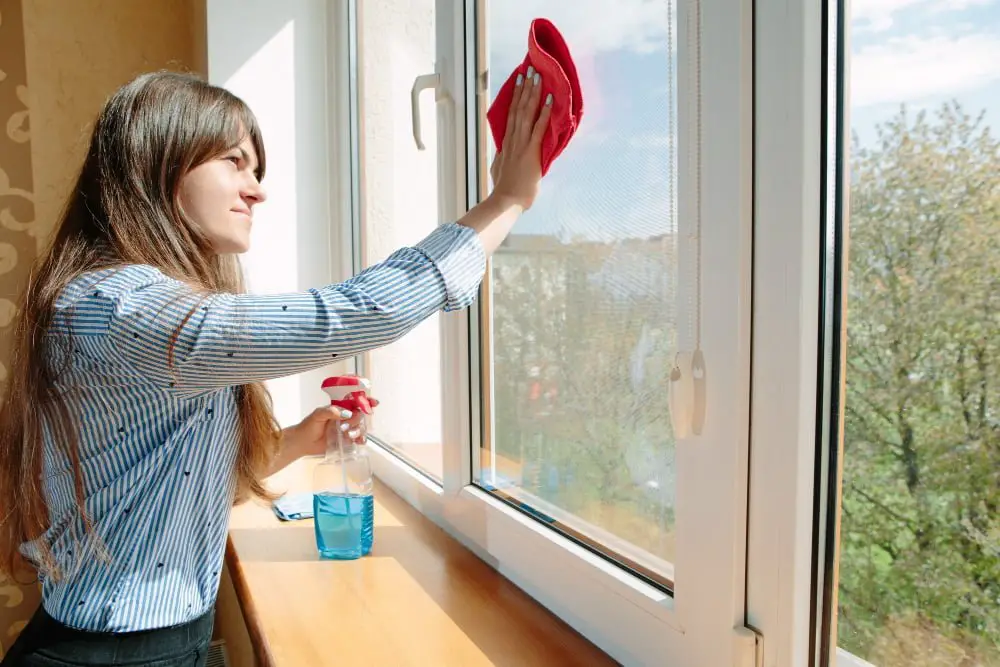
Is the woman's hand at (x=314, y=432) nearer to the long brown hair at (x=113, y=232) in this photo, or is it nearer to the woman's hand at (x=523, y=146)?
the long brown hair at (x=113, y=232)

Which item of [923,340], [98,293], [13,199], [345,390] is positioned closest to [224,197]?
[98,293]

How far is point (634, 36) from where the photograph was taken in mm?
768

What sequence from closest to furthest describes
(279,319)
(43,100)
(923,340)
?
(923,340), (279,319), (43,100)

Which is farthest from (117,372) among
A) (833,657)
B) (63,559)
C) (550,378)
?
(833,657)

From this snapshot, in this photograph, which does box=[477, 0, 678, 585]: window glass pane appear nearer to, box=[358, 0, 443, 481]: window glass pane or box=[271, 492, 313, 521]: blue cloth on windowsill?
box=[358, 0, 443, 481]: window glass pane

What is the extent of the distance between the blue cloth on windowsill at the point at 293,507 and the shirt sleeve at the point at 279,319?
714 mm

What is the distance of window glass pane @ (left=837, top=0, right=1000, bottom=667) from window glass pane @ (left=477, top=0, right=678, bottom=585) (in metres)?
0.20

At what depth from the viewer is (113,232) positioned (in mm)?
832

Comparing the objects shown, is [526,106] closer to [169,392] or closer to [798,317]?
[798,317]

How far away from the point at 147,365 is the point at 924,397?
0.62 m

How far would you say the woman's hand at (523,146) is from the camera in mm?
712

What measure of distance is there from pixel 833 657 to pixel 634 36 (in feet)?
1.88

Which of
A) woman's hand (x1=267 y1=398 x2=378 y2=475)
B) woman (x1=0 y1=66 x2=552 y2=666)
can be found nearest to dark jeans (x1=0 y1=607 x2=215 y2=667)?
woman (x1=0 y1=66 x2=552 y2=666)

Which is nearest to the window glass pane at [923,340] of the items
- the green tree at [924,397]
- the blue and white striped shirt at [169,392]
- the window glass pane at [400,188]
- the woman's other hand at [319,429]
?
the green tree at [924,397]
